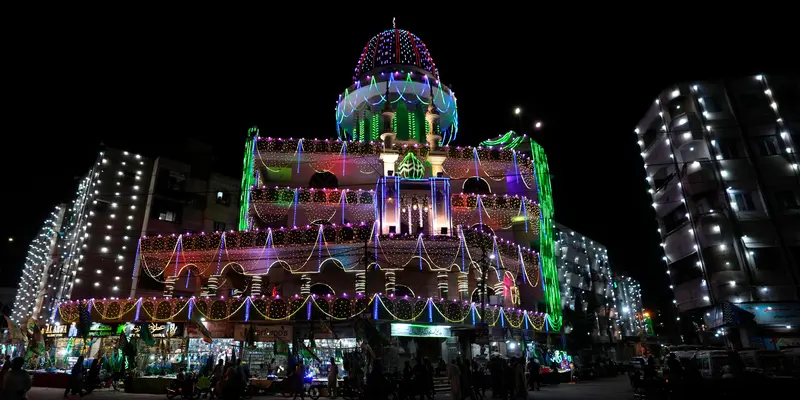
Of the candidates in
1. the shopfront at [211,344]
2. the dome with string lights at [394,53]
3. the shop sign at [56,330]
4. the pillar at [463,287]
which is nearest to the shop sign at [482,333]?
the pillar at [463,287]

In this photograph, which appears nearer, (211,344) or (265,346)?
(265,346)

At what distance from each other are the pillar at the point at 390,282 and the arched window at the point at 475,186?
10745 millimetres

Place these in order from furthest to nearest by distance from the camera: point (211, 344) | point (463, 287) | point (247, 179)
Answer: point (247, 179), point (463, 287), point (211, 344)

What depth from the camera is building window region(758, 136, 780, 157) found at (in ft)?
122

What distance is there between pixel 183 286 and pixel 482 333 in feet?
77.8

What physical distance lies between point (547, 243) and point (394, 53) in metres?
20.1

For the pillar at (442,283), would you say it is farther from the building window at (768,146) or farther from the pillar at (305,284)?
the building window at (768,146)

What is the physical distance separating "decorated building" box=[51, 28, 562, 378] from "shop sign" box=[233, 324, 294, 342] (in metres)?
0.13

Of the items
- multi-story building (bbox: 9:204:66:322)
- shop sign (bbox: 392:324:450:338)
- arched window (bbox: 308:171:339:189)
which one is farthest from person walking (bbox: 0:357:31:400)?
multi-story building (bbox: 9:204:66:322)

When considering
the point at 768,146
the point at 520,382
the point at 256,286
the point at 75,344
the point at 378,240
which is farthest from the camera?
the point at 768,146

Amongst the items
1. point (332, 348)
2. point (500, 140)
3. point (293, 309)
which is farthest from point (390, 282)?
point (500, 140)

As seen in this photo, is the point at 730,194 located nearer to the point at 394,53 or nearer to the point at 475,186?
the point at 475,186

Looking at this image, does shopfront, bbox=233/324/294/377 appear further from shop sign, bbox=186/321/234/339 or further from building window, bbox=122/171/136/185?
building window, bbox=122/171/136/185

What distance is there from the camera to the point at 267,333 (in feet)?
87.4
